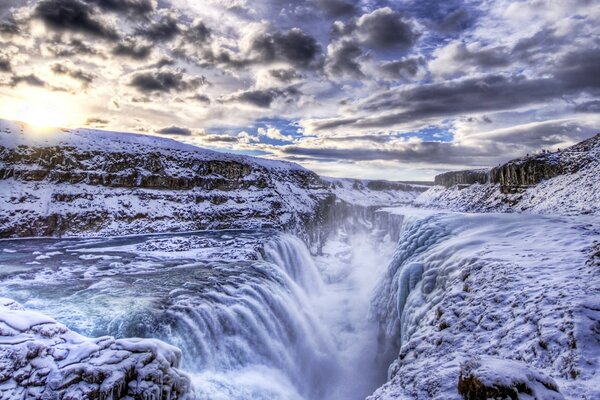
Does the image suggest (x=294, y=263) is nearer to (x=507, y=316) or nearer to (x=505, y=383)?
(x=507, y=316)

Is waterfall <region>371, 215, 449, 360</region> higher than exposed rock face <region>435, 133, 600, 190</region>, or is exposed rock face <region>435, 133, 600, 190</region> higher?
exposed rock face <region>435, 133, 600, 190</region>

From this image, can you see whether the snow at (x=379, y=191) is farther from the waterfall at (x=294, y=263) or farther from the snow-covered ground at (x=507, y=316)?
the snow-covered ground at (x=507, y=316)

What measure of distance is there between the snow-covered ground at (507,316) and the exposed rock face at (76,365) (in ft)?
13.8

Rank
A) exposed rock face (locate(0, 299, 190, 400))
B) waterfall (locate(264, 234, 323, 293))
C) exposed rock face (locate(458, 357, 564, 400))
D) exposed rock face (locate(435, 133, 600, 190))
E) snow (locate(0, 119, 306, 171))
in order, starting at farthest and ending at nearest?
snow (locate(0, 119, 306, 171))
exposed rock face (locate(435, 133, 600, 190))
waterfall (locate(264, 234, 323, 293))
exposed rock face (locate(0, 299, 190, 400))
exposed rock face (locate(458, 357, 564, 400))

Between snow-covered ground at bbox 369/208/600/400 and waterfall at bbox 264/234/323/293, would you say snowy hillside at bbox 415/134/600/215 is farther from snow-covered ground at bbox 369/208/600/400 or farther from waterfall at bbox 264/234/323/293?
waterfall at bbox 264/234/323/293

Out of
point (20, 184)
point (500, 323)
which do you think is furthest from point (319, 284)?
point (20, 184)

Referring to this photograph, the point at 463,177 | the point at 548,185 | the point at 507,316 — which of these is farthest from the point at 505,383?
the point at 463,177

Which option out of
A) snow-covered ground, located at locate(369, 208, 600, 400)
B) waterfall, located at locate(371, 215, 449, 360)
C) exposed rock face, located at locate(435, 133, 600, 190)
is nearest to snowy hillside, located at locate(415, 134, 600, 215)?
exposed rock face, located at locate(435, 133, 600, 190)

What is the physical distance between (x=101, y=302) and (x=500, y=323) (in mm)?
13632

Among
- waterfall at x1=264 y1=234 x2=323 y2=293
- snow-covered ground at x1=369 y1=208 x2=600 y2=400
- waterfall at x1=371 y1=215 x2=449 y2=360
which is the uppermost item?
snow-covered ground at x1=369 y1=208 x2=600 y2=400

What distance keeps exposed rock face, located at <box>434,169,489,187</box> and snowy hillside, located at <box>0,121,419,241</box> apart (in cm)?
3000

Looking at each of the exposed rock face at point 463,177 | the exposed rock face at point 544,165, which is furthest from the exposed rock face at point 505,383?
the exposed rock face at point 463,177

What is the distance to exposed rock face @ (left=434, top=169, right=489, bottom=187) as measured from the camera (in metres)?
59.4

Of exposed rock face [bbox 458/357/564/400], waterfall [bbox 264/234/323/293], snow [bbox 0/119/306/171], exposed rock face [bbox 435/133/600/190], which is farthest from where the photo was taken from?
snow [bbox 0/119/306/171]
